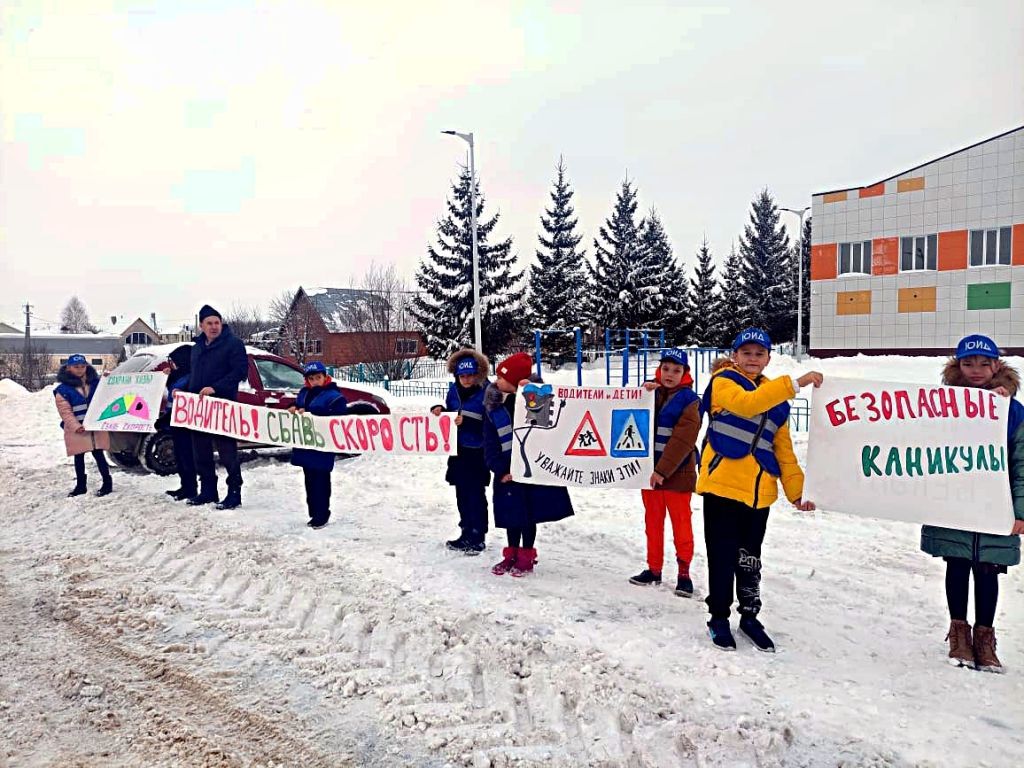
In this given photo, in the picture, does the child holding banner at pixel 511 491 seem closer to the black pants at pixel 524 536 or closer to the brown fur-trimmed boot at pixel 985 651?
the black pants at pixel 524 536

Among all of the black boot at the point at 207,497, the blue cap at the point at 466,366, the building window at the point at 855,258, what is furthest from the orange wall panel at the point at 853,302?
the black boot at the point at 207,497

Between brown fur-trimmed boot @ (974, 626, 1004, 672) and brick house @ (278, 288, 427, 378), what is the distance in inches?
1227

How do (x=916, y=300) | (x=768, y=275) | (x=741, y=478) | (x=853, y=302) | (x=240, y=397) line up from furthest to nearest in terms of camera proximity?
(x=768, y=275)
(x=853, y=302)
(x=916, y=300)
(x=240, y=397)
(x=741, y=478)

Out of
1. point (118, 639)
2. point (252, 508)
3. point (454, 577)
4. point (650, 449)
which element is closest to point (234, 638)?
point (118, 639)

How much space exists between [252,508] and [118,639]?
3.62 meters

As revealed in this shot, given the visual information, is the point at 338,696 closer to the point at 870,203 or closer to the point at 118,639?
the point at 118,639

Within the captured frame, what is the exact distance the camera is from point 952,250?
29719mm

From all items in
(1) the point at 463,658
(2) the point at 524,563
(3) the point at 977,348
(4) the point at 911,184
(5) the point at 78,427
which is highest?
(4) the point at 911,184

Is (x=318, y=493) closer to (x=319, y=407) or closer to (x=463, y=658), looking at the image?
(x=319, y=407)

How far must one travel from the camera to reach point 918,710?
12.0ft

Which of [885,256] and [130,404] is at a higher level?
Result: [885,256]

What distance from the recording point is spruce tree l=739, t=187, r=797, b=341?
1955 inches

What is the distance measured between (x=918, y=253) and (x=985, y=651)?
3083 cm

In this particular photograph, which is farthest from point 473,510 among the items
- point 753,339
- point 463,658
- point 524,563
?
point 753,339
